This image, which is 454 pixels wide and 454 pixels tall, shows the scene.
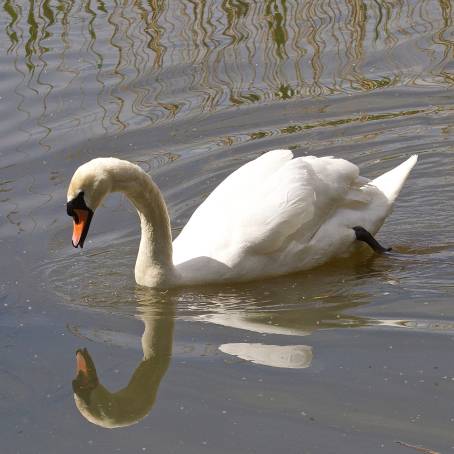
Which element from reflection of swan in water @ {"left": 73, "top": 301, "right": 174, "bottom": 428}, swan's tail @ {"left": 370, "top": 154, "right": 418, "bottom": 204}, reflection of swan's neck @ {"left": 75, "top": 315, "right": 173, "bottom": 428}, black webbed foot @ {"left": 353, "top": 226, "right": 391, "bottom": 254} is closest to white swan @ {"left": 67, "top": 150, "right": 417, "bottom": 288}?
black webbed foot @ {"left": 353, "top": 226, "right": 391, "bottom": 254}

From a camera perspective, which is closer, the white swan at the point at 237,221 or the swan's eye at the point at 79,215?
the swan's eye at the point at 79,215

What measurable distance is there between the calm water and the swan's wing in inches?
10.9

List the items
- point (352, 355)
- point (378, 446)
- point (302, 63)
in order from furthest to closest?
1. point (302, 63)
2. point (352, 355)
3. point (378, 446)

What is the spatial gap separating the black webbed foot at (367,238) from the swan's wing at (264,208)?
24 cm

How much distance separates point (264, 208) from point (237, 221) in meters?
0.18

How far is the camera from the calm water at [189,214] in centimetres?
565

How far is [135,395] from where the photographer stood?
6.02 meters

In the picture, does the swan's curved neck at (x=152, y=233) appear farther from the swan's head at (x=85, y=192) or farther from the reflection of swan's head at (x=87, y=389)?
the reflection of swan's head at (x=87, y=389)

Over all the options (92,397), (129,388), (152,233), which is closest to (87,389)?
(92,397)

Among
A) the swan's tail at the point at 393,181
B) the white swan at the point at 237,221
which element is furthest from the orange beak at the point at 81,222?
the swan's tail at the point at 393,181

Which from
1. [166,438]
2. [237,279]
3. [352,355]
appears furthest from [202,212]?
[166,438]

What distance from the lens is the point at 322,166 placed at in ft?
25.4

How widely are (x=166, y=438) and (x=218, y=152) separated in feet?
13.6

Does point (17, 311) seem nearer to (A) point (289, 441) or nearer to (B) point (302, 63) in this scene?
(A) point (289, 441)
